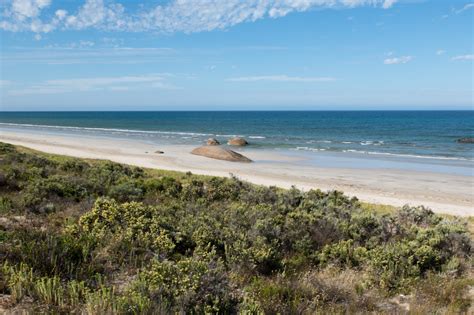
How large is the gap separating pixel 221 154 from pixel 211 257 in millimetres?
30233

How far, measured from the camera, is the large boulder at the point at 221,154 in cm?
3544

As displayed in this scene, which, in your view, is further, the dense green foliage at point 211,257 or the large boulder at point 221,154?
the large boulder at point 221,154

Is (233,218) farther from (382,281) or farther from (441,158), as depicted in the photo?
(441,158)

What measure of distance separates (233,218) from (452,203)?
14.8 m

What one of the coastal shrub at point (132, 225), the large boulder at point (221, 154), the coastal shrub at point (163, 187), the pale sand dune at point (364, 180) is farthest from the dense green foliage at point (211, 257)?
the large boulder at point (221, 154)

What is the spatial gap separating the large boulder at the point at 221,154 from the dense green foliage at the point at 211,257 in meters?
23.9

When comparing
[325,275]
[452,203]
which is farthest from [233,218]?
[452,203]

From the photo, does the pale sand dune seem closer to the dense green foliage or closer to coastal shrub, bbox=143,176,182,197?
the dense green foliage

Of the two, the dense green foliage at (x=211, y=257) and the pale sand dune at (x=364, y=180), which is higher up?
the dense green foliage at (x=211, y=257)

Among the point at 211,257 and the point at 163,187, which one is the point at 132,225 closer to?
the point at 211,257

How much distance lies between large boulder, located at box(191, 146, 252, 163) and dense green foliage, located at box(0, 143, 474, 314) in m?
23.9

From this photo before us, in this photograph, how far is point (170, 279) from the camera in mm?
4840

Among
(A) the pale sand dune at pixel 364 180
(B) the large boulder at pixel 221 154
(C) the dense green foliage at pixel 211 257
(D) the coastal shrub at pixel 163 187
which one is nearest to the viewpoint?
(C) the dense green foliage at pixel 211 257

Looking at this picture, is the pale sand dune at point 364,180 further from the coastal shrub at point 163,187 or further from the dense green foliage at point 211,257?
the coastal shrub at point 163,187
